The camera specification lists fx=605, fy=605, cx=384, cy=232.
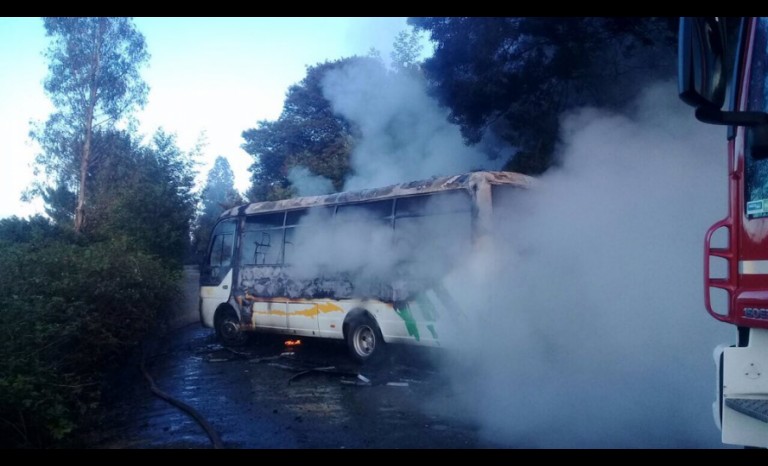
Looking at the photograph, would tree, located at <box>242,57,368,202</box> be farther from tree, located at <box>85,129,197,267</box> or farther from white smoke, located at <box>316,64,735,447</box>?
white smoke, located at <box>316,64,735,447</box>

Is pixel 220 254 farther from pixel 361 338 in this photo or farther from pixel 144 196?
pixel 144 196

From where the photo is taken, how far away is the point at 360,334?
874 cm

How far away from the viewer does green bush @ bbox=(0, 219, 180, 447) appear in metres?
4.91

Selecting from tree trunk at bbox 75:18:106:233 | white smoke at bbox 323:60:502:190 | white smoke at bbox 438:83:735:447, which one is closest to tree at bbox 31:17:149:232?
tree trunk at bbox 75:18:106:233

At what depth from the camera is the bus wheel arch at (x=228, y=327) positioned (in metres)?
10.8

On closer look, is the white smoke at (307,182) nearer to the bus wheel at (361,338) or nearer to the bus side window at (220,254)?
the bus side window at (220,254)

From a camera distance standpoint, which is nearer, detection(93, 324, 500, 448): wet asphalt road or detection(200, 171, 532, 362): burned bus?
detection(93, 324, 500, 448): wet asphalt road

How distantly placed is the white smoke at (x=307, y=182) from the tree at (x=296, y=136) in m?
0.22

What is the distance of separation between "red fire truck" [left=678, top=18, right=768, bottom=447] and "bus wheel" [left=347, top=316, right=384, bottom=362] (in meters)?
5.89

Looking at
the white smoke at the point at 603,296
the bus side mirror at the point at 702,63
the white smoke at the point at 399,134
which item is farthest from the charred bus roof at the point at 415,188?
the bus side mirror at the point at 702,63

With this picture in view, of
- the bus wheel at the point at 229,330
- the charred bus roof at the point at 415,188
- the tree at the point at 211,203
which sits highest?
the tree at the point at 211,203
